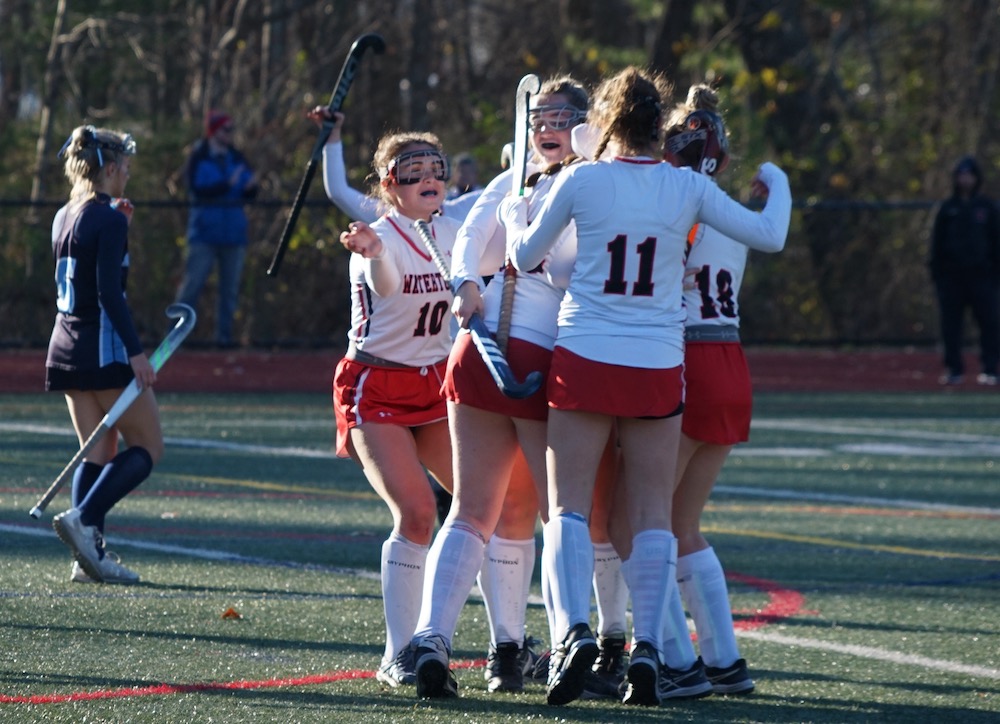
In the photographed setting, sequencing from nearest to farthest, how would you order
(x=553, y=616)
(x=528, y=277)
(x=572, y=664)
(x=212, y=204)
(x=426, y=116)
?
(x=572, y=664), (x=553, y=616), (x=528, y=277), (x=212, y=204), (x=426, y=116)

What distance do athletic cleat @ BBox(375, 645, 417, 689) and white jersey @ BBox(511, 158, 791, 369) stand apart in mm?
1151

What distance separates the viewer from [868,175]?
2603cm

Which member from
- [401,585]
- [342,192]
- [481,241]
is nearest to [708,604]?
[401,585]

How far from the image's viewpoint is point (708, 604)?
235 inches

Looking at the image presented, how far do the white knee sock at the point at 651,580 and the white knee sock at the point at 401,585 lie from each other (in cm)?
80

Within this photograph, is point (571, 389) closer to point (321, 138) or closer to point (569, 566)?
point (569, 566)

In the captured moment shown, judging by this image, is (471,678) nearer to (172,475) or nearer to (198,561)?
(198,561)

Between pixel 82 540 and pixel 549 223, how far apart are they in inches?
123

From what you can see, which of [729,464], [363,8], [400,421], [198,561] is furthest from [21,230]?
[400,421]

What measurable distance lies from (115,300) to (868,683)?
137 inches

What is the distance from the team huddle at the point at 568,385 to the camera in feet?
17.9

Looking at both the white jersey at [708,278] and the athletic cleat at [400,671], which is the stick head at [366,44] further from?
the athletic cleat at [400,671]

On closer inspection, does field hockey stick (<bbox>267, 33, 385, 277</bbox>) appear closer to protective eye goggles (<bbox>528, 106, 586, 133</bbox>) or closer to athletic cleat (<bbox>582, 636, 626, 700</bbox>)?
protective eye goggles (<bbox>528, 106, 586, 133</bbox>)

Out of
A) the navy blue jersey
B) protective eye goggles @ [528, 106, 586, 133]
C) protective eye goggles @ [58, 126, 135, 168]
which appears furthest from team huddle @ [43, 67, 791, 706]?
protective eye goggles @ [58, 126, 135, 168]
